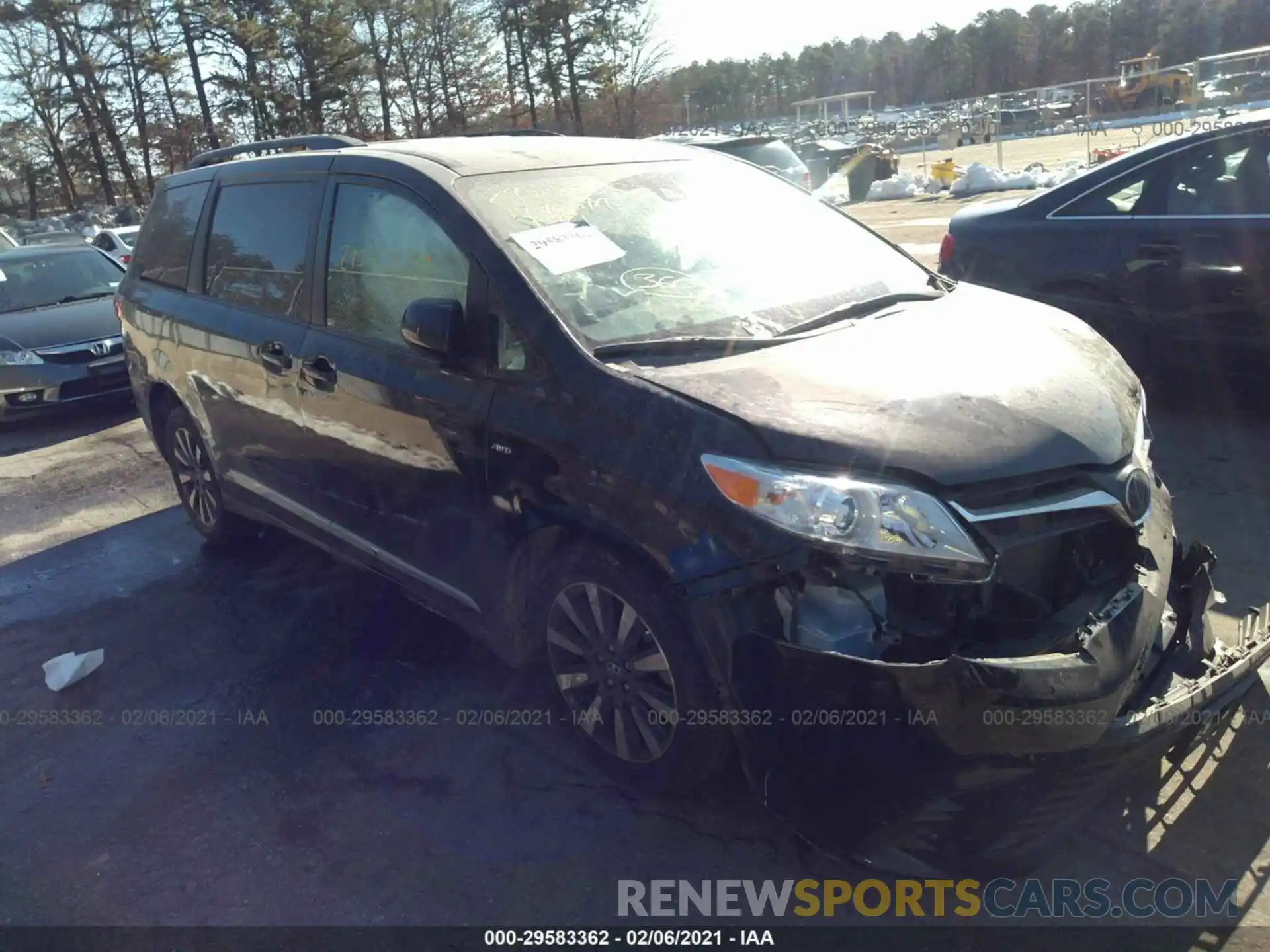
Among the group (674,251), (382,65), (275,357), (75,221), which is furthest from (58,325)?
(382,65)

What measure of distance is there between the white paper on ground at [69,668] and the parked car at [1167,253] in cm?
525

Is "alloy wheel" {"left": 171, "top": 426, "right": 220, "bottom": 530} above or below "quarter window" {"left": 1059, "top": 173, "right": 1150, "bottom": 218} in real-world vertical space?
below

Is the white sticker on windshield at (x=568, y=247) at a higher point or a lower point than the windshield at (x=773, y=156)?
higher

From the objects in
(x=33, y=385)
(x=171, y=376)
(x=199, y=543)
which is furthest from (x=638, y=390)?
(x=33, y=385)

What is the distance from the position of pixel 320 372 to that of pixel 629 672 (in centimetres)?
180

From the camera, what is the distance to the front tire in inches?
109

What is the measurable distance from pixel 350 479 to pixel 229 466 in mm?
1276

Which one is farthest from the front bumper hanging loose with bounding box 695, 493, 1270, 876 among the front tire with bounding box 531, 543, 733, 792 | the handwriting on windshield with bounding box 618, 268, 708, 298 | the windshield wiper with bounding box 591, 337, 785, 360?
the handwriting on windshield with bounding box 618, 268, 708, 298

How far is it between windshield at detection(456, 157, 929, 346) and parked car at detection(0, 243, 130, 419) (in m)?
5.83

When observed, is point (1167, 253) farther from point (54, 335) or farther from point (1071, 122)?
point (1071, 122)

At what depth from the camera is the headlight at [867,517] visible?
95.0 inches

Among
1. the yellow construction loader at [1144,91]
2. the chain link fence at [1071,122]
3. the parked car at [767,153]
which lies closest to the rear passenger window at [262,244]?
the parked car at [767,153]

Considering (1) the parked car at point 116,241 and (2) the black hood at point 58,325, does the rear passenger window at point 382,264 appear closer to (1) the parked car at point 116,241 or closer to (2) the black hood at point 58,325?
(2) the black hood at point 58,325

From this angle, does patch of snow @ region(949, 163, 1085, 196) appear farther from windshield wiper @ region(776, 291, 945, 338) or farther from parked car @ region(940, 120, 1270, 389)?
windshield wiper @ region(776, 291, 945, 338)
